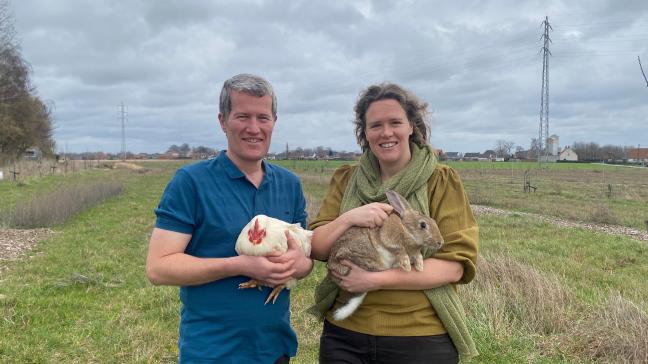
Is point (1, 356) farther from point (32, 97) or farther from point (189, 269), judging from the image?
point (32, 97)

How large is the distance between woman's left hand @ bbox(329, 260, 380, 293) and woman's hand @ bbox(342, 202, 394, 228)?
0.84 ft

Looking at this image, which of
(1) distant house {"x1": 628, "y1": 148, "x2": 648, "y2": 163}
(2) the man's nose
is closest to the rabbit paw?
(2) the man's nose

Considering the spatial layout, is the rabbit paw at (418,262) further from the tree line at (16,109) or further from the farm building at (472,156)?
the farm building at (472,156)

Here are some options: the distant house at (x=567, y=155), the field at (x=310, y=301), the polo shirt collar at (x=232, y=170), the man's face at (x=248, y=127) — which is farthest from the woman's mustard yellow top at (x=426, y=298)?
the distant house at (x=567, y=155)

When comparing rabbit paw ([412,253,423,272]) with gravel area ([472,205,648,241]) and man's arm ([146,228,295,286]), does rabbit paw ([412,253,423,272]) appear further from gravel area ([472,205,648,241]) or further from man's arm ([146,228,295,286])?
gravel area ([472,205,648,241])

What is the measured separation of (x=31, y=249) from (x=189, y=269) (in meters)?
10.6

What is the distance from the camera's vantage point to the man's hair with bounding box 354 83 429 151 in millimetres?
3094

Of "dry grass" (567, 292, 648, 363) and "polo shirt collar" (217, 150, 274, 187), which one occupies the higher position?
"polo shirt collar" (217, 150, 274, 187)

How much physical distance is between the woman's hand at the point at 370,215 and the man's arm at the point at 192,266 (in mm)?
494

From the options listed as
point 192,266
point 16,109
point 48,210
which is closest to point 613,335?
point 192,266

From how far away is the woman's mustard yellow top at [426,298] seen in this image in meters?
2.84

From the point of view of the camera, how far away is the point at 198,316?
2646 millimetres

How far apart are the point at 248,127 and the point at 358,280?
41.8 inches

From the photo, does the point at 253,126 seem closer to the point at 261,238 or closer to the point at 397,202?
the point at 261,238
